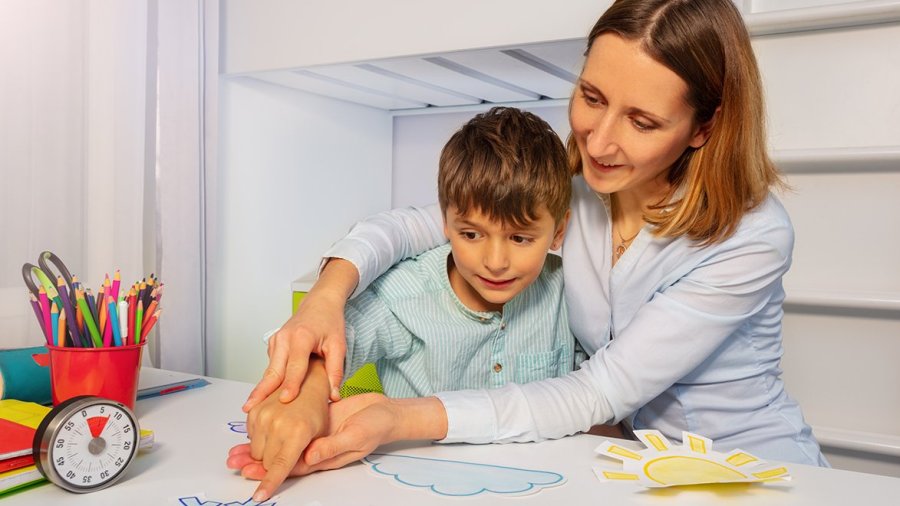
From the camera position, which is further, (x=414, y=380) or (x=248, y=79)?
(x=248, y=79)

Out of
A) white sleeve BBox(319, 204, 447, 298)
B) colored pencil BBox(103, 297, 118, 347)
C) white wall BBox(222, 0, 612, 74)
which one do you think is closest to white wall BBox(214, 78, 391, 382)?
white wall BBox(222, 0, 612, 74)

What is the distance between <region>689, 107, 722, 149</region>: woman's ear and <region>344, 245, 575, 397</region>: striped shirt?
306 mm

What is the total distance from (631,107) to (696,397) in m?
0.40

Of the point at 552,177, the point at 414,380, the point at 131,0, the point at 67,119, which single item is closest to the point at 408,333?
the point at 414,380

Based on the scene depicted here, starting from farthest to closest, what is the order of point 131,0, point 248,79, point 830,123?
point 248,79 → point 131,0 → point 830,123

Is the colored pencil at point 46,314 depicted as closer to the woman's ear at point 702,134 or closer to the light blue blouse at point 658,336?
the light blue blouse at point 658,336

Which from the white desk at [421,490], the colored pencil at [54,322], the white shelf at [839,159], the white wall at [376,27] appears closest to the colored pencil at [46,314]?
the colored pencil at [54,322]

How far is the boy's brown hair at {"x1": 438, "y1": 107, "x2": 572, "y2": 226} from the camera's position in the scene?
101 cm

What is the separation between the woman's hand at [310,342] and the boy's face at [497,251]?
0.17m

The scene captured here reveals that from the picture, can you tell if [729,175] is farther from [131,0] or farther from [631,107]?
[131,0]

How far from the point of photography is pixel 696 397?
3.40 feet

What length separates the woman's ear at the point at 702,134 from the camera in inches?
38.1

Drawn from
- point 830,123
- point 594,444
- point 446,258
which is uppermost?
point 830,123

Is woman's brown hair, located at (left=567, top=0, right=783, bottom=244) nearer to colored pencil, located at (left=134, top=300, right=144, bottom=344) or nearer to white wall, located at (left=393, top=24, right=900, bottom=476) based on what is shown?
white wall, located at (left=393, top=24, right=900, bottom=476)
